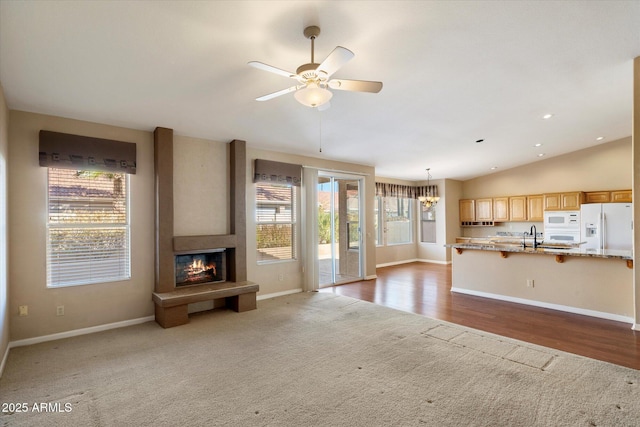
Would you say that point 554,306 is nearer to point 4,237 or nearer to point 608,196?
point 608,196

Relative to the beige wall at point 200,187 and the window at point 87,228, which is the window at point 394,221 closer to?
the beige wall at point 200,187

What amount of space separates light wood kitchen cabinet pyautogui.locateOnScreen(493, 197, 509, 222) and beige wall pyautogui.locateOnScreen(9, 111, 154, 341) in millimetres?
8947

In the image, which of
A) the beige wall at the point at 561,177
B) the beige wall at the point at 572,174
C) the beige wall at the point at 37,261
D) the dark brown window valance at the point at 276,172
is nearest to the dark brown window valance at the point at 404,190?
the beige wall at the point at 561,177

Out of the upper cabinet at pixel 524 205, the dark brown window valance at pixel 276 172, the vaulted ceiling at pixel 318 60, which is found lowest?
the upper cabinet at pixel 524 205

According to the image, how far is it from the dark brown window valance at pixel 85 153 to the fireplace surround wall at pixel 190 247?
0.38m

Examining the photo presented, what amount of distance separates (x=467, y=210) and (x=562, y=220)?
8.38 ft

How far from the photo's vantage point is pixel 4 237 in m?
3.13

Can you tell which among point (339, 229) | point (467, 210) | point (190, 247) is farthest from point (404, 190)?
point (190, 247)

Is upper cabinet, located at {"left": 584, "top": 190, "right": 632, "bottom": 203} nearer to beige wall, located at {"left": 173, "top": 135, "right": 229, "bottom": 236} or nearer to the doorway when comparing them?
the doorway

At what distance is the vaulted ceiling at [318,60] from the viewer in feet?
7.92

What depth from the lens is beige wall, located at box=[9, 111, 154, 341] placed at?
3504 mm

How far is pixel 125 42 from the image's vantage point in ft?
8.53

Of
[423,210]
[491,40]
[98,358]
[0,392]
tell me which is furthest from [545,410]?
[423,210]

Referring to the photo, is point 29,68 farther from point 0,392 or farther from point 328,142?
point 328,142
